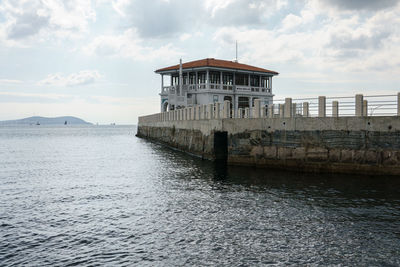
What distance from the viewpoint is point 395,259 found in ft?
24.9

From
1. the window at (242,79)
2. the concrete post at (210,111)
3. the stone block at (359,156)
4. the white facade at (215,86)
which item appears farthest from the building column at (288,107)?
the window at (242,79)

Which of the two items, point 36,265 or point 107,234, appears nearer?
point 36,265

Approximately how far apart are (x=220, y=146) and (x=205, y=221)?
13138 millimetres

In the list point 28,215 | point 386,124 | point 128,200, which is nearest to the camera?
point 28,215

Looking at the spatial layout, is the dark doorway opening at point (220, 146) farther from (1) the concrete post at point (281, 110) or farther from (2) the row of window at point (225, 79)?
(2) the row of window at point (225, 79)

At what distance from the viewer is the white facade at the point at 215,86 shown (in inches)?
1630

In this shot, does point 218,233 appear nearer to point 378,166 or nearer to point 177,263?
point 177,263

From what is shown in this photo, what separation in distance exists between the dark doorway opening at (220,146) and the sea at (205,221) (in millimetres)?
5027

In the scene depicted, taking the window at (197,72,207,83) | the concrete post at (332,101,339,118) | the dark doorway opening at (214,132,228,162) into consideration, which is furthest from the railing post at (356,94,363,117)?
the window at (197,72,207,83)

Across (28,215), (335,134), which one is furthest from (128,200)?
(335,134)

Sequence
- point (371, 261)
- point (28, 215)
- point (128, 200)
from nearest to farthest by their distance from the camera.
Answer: point (371, 261) → point (28, 215) → point (128, 200)

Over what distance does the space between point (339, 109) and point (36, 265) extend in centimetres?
1609

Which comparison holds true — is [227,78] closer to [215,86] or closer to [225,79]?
[225,79]

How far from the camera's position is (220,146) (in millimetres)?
23406
